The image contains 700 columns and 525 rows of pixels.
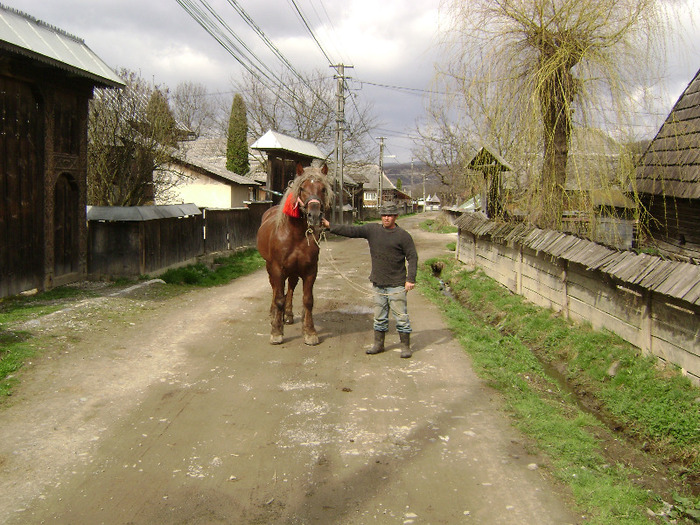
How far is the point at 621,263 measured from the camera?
24.5ft

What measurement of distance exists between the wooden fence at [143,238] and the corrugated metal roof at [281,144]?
7.67m

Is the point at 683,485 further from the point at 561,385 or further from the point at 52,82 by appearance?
the point at 52,82

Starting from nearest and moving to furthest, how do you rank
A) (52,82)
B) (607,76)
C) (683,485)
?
1. (683,485)
2. (607,76)
3. (52,82)

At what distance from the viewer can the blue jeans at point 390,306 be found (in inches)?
276

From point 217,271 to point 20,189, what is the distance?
656 centimetres

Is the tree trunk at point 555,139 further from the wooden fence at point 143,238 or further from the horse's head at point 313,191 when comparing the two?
the wooden fence at point 143,238

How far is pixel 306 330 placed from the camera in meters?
7.63

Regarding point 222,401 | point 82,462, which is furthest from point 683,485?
point 82,462

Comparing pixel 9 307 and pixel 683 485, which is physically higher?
pixel 9 307

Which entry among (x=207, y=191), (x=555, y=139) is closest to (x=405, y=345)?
(x=555, y=139)

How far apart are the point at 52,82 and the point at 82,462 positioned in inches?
340

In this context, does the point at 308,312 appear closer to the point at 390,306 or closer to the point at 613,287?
the point at 390,306

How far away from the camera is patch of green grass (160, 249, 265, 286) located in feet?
43.5

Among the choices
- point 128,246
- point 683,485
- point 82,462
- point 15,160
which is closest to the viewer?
point 82,462
